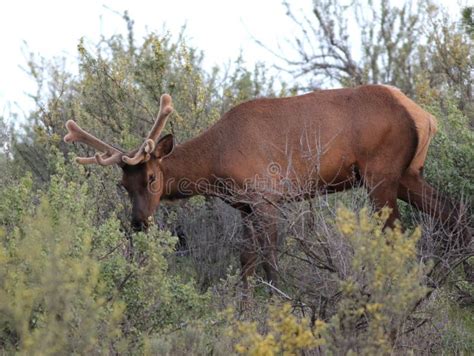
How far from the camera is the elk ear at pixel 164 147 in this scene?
32.9 feet

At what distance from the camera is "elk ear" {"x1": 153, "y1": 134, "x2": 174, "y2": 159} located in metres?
10.0

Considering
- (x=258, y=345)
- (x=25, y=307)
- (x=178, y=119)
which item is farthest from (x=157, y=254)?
(x=178, y=119)

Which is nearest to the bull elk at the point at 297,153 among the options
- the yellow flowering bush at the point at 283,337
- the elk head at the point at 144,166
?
the elk head at the point at 144,166

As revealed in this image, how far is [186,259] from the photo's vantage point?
11.1 metres

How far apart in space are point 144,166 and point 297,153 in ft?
5.01

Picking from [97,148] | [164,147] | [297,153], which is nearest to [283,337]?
[297,153]

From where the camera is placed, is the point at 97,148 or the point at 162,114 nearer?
the point at 162,114

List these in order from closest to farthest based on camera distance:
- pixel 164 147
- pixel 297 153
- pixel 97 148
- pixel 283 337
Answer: pixel 283 337
pixel 297 153
pixel 164 147
pixel 97 148

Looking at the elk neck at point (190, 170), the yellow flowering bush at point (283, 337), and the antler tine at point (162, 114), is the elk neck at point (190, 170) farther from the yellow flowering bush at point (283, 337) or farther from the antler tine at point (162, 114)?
the yellow flowering bush at point (283, 337)

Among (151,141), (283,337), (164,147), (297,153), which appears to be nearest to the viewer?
(283,337)

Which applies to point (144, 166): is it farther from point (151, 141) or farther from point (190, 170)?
point (190, 170)

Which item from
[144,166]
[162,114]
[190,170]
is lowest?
[190,170]

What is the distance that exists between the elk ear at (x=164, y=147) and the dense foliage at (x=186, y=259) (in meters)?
0.72

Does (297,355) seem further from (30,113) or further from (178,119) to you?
(30,113)
